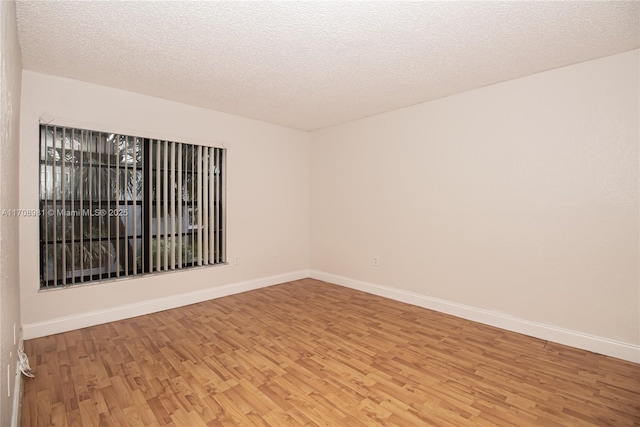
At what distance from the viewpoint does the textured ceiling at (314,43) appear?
2168 millimetres

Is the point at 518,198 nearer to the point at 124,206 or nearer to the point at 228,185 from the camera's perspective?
the point at 228,185

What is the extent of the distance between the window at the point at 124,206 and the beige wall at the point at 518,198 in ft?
7.80

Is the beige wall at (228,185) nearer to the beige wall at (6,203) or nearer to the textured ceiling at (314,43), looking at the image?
the textured ceiling at (314,43)

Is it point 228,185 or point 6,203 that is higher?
point 228,185

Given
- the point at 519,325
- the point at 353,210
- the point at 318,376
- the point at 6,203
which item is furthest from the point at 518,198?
the point at 6,203

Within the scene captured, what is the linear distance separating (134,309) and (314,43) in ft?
11.8

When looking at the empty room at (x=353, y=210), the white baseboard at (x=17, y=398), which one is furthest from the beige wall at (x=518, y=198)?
the white baseboard at (x=17, y=398)

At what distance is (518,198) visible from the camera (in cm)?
337

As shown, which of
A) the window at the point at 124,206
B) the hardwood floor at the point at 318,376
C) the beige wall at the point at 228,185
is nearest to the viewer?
the hardwood floor at the point at 318,376

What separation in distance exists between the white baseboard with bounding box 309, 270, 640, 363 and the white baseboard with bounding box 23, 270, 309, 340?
1.85 m

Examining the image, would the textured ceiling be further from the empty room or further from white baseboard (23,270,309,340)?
white baseboard (23,270,309,340)

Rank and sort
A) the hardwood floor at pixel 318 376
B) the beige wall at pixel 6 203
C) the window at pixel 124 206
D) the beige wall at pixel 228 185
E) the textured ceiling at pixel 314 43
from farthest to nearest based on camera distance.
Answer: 1. the window at pixel 124 206
2. the beige wall at pixel 228 185
3. the textured ceiling at pixel 314 43
4. the hardwood floor at pixel 318 376
5. the beige wall at pixel 6 203

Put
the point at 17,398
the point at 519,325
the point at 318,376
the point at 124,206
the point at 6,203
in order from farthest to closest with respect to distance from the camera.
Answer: the point at 124,206
the point at 519,325
the point at 318,376
the point at 17,398
the point at 6,203

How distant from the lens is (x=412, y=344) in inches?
121
